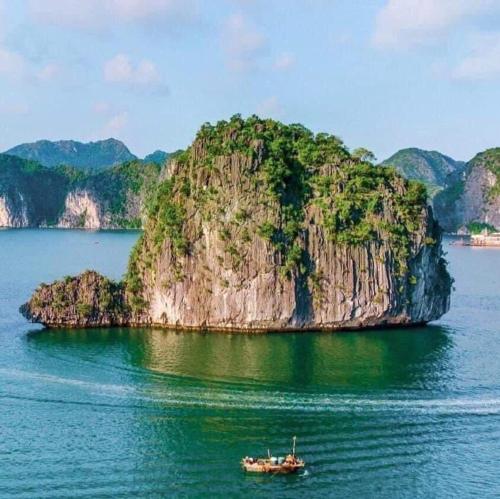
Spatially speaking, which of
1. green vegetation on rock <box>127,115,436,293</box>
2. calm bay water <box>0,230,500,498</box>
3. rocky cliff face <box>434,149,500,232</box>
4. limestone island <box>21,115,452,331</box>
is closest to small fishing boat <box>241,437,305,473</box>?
calm bay water <box>0,230,500,498</box>

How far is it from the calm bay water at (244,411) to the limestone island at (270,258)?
1956 mm

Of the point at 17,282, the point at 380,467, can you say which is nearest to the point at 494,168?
the point at 17,282

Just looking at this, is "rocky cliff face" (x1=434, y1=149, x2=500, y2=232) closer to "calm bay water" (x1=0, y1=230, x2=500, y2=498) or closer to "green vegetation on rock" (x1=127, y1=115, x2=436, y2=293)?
"green vegetation on rock" (x1=127, y1=115, x2=436, y2=293)

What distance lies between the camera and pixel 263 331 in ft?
181

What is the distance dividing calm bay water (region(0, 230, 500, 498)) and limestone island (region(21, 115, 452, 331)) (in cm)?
196

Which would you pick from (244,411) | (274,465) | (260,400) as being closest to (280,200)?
(260,400)

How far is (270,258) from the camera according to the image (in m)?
55.1

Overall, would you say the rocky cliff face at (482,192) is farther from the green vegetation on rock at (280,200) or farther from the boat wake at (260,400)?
the boat wake at (260,400)

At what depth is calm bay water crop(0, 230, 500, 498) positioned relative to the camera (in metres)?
29.3

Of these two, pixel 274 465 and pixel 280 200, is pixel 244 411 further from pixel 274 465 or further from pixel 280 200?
pixel 280 200

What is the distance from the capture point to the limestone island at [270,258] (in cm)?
5534

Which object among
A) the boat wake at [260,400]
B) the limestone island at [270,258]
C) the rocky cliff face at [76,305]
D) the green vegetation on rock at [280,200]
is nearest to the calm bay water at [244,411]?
the boat wake at [260,400]

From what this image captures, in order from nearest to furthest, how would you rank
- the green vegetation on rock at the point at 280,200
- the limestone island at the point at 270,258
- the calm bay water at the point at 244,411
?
the calm bay water at the point at 244,411 → the limestone island at the point at 270,258 → the green vegetation on rock at the point at 280,200

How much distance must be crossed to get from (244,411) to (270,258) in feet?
64.2
